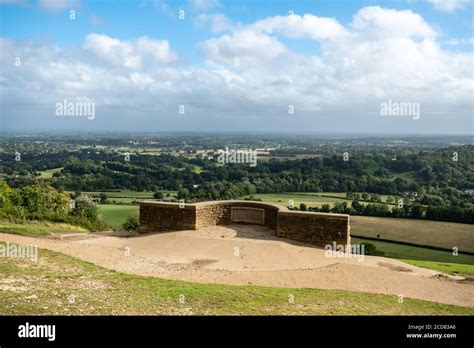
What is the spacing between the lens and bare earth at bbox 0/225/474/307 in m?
9.48

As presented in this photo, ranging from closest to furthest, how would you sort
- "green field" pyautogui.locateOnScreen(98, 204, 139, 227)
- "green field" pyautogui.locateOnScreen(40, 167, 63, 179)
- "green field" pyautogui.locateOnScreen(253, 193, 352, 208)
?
"green field" pyautogui.locateOnScreen(98, 204, 139, 227) < "green field" pyautogui.locateOnScreen(253, 193, 352, 208) < "green field" pyautogui.locateOnScreen(40, 167, 63, 179)

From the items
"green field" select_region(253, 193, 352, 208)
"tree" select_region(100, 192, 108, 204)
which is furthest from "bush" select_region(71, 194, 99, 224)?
"green field" select_region(253, 193, 352, 208)

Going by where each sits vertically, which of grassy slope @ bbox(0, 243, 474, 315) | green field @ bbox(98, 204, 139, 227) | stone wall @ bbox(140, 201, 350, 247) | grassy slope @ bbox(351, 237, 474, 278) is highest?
stone wall @ bbox(140, 201, 350, 247)

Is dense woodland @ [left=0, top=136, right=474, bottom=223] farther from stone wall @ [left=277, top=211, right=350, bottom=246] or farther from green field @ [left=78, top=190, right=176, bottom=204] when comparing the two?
stone wall @ [left=277, top=211, right=350, bottom=246]

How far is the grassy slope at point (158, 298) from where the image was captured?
700 centimetres

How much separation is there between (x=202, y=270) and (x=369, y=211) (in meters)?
32.4

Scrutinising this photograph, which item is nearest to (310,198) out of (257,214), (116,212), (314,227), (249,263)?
(116,212)

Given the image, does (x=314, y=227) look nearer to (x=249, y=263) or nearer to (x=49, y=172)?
(x=249, y=263)

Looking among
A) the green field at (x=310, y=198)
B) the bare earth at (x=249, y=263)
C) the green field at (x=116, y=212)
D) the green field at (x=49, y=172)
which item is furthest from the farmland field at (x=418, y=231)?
the green field at (x=49, y=172)

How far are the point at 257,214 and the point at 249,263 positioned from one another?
4361mm

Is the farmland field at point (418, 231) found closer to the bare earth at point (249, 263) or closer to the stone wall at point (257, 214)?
the stone wall at point (257, 214)

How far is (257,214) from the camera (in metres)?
15.3

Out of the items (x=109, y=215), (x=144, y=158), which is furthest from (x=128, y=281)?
(x=144, y=158)

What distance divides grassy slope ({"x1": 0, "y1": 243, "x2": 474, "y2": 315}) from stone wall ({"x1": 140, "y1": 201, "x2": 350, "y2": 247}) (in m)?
4.09
